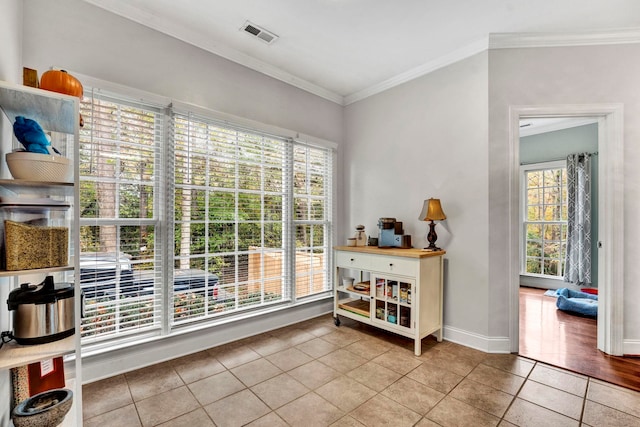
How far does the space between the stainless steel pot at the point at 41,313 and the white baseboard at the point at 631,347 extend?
403 centimetres

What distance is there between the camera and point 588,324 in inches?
130

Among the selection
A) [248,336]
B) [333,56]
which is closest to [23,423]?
[248,336]

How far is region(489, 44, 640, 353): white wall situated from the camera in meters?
2.53

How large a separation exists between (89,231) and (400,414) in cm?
246

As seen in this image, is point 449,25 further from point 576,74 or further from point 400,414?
point 400,414

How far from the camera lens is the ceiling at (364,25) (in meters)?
2.26

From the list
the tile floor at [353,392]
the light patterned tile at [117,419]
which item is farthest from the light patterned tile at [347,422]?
the light patterned tile at [117,419]

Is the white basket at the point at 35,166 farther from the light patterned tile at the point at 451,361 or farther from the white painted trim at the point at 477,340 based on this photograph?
the white painted trim at the point at 477,340

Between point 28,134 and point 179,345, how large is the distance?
1912 mm

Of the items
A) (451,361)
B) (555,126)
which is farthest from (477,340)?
(555,126)

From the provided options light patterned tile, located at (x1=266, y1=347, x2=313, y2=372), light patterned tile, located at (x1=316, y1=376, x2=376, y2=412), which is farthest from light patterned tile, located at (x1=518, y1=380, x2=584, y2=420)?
light patterned tile, located at (x1=266, y1=347, x2=313, y2=372)

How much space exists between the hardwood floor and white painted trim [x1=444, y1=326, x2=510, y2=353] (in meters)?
0.17

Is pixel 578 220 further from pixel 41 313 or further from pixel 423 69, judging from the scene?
pixel 41 313

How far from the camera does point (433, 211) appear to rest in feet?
9.36
